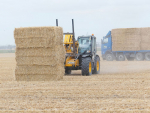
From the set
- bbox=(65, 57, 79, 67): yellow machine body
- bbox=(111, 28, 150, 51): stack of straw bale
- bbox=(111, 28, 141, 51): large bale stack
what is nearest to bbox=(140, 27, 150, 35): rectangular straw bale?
bbox=(111, 28, 150, 51): stack of straw bale

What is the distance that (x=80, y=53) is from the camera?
16859 mm

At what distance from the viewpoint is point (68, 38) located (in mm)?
16625

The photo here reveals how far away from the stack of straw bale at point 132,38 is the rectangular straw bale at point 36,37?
20631 mm

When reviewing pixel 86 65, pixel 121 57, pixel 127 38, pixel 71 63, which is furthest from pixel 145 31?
pixel 86 65

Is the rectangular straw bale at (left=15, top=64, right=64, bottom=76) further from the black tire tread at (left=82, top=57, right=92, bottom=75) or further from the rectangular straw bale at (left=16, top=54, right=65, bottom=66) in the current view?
the black tire tread at (left=82, top=57, right=92, bottom=75)

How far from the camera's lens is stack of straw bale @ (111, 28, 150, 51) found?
32.9m

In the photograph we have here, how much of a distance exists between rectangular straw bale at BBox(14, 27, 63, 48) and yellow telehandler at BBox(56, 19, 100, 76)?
304 cm

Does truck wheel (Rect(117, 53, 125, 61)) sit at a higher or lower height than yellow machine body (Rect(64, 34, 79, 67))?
lower

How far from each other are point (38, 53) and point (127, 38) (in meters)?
21.2

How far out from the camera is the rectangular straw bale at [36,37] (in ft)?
42.7

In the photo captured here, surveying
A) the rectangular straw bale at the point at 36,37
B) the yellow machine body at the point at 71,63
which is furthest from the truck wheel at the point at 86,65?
the rectangular straw bale at the point at 36,37

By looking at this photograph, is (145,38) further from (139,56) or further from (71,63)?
(71,63)

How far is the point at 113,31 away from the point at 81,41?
55.6 ft

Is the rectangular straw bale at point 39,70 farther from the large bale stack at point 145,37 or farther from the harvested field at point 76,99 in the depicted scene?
the large bale stack at point 145,37
